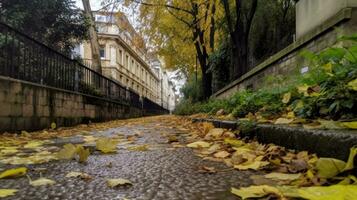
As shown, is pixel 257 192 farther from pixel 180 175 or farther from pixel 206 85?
pixel 206 85

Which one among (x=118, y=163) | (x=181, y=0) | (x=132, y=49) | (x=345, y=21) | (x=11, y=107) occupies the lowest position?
(x=118, y=163)

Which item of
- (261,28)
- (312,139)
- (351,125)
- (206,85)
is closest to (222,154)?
(312,139)

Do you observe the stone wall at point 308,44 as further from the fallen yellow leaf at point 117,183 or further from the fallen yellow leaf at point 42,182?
the fallen yellow leaf at point 42,182

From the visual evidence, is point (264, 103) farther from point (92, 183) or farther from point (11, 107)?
point (11, 107)

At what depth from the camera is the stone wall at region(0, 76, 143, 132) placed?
253 inches

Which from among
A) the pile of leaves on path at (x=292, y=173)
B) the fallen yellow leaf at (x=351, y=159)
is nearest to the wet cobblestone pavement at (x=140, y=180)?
the pile of leaves on path at (x=292, y=173)

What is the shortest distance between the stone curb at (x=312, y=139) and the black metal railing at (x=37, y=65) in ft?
17.4

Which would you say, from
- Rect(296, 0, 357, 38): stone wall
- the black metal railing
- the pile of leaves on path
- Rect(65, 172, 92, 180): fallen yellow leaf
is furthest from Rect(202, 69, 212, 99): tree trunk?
Rect(65, 172, 92, 180): fallen yellow leaf

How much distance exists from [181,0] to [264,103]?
10.5m

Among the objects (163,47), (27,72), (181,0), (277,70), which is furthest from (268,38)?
(27,72)

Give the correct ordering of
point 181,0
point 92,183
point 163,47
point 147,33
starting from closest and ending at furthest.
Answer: point 92,183 → point 181,0 → point 147,33 → point 163,47

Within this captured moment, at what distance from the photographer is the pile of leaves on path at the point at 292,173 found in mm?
1568

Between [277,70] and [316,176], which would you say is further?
[277,70]

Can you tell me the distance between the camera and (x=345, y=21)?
18.4ft
